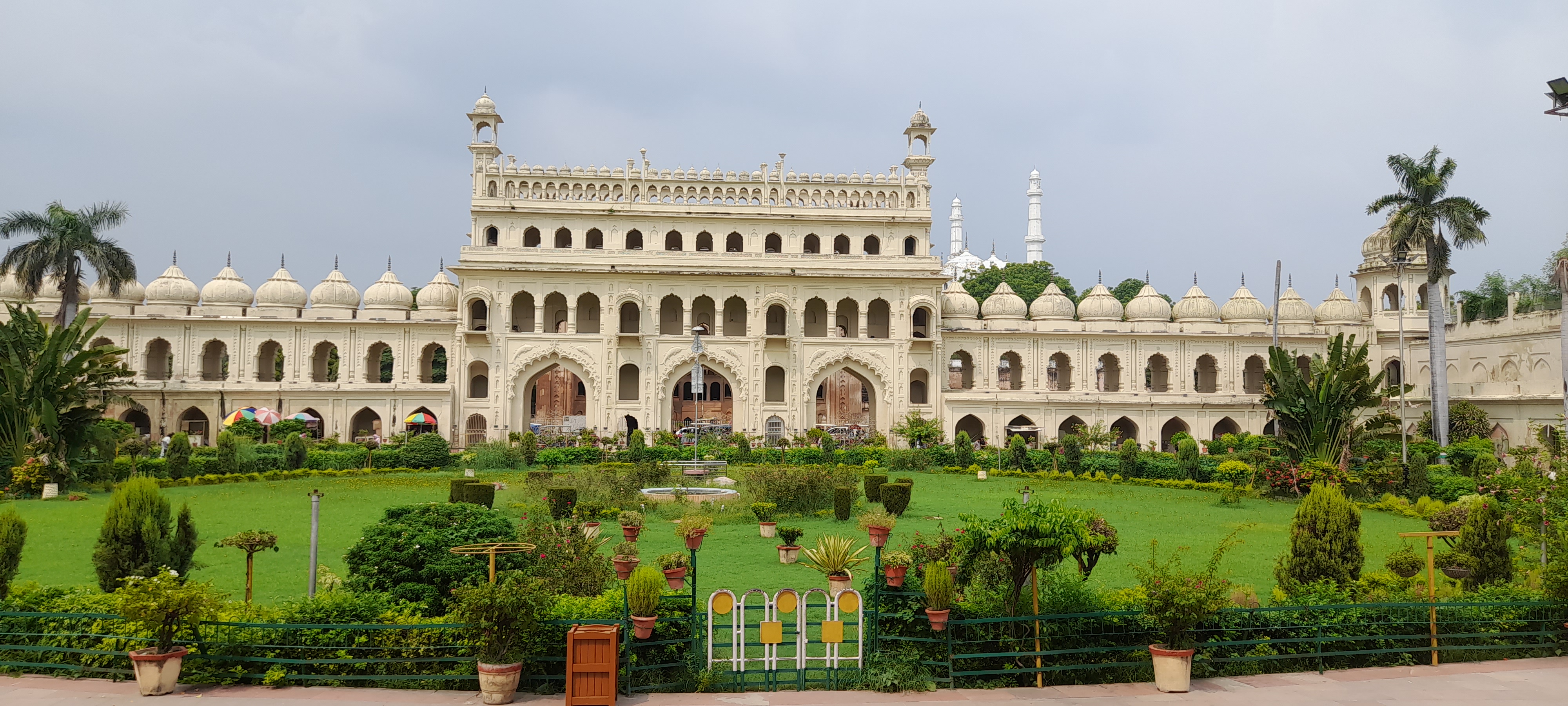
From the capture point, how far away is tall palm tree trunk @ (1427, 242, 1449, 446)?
3266 cm

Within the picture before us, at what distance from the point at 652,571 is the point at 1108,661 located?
169 inches

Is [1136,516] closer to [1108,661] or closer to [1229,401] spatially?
[1108,661]

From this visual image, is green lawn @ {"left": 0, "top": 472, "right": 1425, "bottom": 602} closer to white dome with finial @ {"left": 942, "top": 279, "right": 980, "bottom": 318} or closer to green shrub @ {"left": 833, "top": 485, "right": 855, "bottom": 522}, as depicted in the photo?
green shrub @ {"left": 833, "top": 485, "right": 855, "bottom": 522}

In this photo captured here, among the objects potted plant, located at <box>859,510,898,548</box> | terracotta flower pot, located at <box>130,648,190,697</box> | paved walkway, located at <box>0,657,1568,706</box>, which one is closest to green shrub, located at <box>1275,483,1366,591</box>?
paved walkway, located at <box>0,657,1568,706</box>

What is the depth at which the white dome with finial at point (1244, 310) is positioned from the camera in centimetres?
4247

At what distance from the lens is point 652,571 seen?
905 centimetres

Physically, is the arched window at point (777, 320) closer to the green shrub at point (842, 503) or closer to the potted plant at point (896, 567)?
the green shrub at point (842, 503)

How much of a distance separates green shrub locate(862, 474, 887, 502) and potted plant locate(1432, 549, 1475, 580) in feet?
37.7

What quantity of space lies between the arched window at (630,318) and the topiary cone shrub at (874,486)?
1981 cm

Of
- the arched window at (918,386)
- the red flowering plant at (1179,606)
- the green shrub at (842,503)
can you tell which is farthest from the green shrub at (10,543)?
the arched window at (918,386)

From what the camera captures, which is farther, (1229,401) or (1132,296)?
(1132,296)

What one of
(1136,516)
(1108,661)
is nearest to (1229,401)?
(1136,516)

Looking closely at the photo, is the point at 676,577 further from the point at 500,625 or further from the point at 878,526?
the point at 500,625

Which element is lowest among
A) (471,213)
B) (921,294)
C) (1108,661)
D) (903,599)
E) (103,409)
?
(1108,661)
